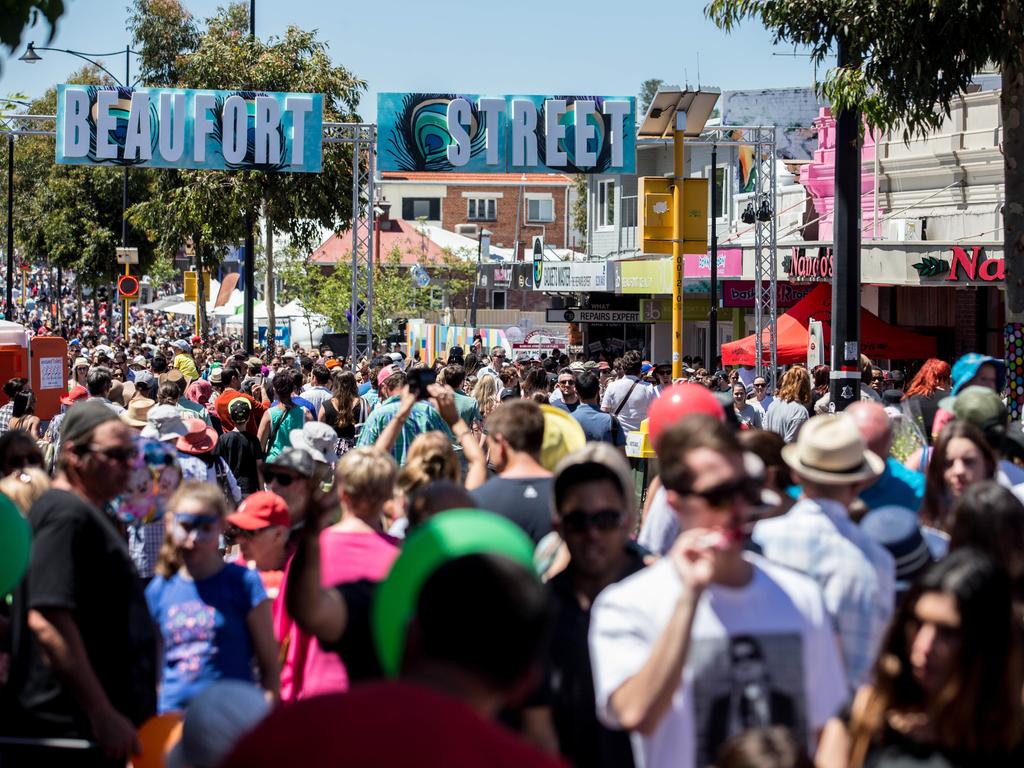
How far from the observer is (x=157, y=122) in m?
20.2

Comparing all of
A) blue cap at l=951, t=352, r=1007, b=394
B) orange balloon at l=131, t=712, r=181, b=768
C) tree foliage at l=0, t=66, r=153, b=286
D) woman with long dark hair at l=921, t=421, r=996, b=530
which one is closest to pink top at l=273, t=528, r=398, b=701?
orange balloon at l=131, t=712, r=181, b=768

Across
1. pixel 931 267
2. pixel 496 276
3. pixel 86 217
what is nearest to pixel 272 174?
pixel 931 267

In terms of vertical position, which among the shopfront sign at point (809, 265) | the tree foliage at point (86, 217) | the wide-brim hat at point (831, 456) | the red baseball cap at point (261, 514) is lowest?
the red baseball cap at point (261, 514)

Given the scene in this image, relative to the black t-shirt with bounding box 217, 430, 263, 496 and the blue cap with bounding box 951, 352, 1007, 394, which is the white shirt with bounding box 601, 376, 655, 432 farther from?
the blue cap with bounding box 951, 352, 1007, 394

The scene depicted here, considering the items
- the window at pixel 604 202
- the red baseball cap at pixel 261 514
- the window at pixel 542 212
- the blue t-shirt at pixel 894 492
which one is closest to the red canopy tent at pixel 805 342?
the blue t-shirt at pixel 894 492

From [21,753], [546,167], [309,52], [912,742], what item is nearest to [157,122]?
[546,167]

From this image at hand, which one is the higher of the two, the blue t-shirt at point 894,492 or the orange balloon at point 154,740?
the blue t-shirt at point 894,492

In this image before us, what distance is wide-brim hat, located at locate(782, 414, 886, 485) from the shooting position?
4738mm

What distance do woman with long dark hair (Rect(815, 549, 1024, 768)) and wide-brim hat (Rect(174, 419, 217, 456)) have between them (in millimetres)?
5738

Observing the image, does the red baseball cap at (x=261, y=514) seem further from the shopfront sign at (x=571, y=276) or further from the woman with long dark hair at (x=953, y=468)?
the shopfront sign at (x=571, y=276)

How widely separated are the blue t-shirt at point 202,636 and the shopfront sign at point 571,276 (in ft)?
104

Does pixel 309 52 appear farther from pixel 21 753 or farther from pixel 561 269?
pixel 21 753

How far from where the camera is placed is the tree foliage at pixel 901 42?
12.4 meters

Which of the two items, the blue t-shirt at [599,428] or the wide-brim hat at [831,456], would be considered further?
the blue t-shirt at [599,428]
